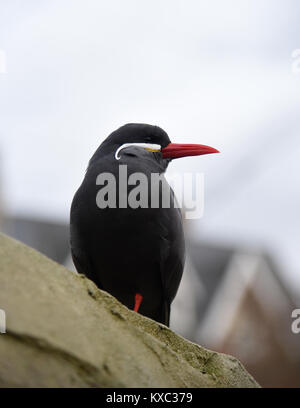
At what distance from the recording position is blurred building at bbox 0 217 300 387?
75.2ft

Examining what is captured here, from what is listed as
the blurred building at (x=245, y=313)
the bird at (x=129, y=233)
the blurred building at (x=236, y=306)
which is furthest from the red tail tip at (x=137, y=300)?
the blurred building at (x=245, y=313)

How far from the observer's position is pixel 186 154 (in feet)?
26.3

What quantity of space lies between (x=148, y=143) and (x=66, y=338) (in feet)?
11.0

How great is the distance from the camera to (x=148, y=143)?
26.1ft

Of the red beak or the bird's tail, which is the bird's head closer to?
the red beak

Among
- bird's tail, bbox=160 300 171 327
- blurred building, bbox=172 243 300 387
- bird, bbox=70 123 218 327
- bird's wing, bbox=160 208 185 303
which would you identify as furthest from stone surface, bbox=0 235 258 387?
blurred building, bbox=172 243 300 387

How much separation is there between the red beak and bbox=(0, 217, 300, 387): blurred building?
1488cm

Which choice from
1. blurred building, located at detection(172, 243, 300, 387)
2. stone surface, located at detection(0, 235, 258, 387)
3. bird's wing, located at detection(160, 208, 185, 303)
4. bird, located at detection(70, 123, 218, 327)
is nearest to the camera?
stone surface, located at detection(0, 235, 258, 387)

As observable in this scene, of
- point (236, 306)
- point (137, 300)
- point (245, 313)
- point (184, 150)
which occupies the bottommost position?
point (245, 313)

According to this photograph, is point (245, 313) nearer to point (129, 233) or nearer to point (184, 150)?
point (184, 150)

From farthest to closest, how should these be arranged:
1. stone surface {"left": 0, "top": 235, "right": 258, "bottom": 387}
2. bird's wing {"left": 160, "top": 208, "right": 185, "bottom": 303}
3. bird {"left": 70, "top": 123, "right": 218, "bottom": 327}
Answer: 1. bird's wing {"left": 160, "top": 208, "right": 185, "bottom": 303}
2. bird {"left": 70, "top": 123, "right": 218, "bottom": 327}
3. stone surface {"left": 0, "top": 235, "right": 258, "bottom": 387}

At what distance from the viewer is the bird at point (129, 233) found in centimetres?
716

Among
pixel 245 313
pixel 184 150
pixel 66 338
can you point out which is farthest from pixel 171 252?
pixel 245 313

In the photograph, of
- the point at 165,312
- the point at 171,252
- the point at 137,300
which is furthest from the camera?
the point at 165,312
